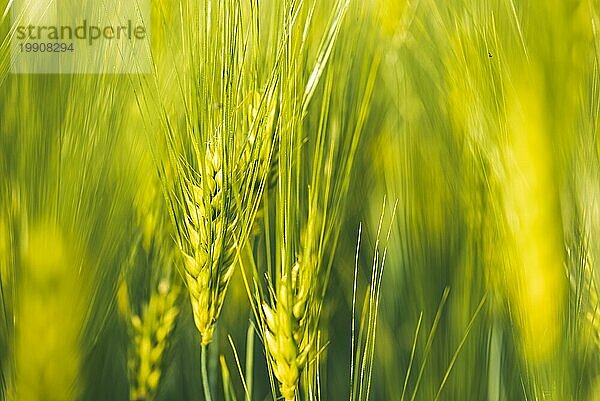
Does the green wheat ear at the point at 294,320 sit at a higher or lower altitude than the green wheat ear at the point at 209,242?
lower

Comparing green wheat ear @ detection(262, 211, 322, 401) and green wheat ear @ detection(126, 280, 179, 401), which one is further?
green wheat ear @ detection(126, 280, 179, 401)

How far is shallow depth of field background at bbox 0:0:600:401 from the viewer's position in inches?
22.6

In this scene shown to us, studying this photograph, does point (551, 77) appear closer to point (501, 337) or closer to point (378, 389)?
point (501, 337)

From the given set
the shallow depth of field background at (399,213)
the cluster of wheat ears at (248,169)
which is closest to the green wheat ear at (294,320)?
the cluster of wheat ears at (248,169)

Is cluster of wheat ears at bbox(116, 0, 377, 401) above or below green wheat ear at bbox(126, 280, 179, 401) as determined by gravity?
above

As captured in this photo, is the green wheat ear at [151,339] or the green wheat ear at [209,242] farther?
the green wheat ear at [151,339]

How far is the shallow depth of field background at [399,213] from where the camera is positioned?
22.6 inches

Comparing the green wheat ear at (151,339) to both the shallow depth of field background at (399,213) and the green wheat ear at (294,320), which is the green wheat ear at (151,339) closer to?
the shallow depth of field background at (399,213)

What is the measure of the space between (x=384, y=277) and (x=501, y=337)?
0.13 meters

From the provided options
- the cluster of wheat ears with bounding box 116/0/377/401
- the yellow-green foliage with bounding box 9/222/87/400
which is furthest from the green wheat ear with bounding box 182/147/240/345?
the yellow-green foliage with bounding box 9/222/87/400

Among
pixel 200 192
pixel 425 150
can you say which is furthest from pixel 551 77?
pixel 200 192

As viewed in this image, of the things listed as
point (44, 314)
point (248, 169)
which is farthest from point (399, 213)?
point (44, 314)

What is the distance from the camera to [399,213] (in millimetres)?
727

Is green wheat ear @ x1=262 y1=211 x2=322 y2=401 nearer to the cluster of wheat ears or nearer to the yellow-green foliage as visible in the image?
the cluster of wheat ears
